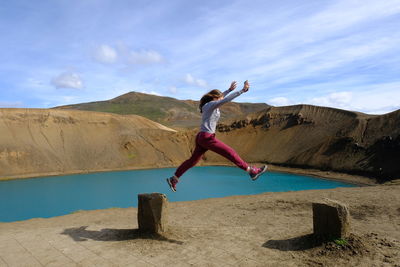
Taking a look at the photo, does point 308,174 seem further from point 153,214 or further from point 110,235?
point 110,235

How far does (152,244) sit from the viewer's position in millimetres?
5898

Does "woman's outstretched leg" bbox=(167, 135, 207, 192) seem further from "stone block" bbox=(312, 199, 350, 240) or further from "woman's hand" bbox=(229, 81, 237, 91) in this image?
"stone block" bbox=(312, 199, 350, 240)

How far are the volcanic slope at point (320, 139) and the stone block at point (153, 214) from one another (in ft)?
86.4

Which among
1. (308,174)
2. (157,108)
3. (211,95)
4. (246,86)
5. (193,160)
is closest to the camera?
(246,86)

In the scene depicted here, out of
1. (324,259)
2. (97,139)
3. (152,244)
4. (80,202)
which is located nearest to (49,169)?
(97,139)

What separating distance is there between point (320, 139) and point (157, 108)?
7058 centimetres

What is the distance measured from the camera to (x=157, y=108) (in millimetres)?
102438

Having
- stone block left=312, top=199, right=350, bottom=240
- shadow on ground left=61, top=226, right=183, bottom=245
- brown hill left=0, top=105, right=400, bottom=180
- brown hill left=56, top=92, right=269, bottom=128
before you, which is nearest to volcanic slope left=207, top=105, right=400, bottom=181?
brown hill left=0, top=105, right=400, bottom=180

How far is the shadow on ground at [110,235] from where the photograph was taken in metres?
6.30

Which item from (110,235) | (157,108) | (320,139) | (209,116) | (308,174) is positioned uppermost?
(157,108)

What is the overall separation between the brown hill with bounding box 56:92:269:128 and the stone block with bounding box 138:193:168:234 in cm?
7946

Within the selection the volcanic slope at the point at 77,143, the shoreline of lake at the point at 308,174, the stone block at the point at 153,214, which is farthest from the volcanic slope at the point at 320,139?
the stone block at the point at 153,214

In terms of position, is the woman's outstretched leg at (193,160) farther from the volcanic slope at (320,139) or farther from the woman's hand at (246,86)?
the volcanic slope at (320,139)

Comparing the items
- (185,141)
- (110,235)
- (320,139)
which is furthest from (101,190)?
(320,139)
